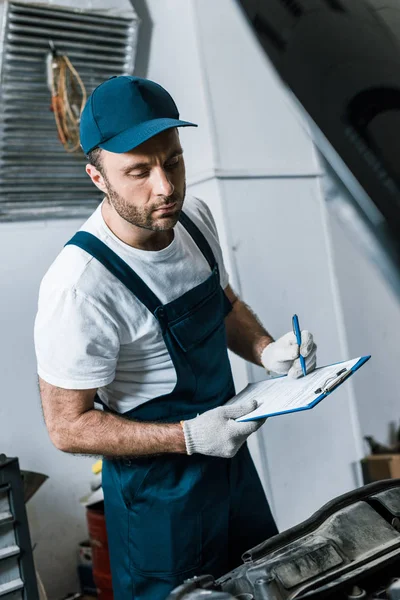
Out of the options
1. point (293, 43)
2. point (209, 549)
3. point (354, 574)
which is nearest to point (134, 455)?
point (209, 549)

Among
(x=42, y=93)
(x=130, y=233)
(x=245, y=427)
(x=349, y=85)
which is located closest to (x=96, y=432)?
(x=245, y=427)

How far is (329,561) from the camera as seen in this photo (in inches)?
40.6

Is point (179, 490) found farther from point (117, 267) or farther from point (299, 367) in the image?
point (117, 267)

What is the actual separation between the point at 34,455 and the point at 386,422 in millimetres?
1621

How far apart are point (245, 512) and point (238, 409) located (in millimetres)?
342

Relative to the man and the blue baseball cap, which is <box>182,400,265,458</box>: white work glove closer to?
the man

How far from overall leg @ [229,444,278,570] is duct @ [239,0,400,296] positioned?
766mm

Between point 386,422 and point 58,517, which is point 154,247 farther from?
point 386,422

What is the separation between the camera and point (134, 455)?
147 centimetres

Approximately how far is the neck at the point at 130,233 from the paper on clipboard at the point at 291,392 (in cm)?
39

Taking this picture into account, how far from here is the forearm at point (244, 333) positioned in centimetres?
184

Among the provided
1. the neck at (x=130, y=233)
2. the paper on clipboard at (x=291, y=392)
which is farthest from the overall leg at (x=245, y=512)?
the neck at (x=130, y=233)

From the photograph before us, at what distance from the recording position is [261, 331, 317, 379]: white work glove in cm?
160

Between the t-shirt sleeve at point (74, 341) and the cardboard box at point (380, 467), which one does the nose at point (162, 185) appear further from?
the cardboard box at point (380, 467)
